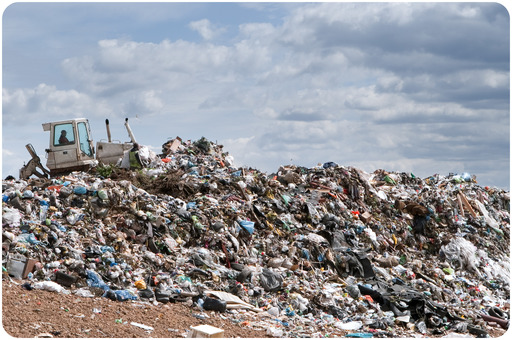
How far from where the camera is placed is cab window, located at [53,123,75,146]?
14391mm

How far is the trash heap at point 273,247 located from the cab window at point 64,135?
6.18ft

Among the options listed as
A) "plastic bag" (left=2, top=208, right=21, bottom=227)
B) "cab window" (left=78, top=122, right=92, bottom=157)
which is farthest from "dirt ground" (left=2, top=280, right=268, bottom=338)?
"cab window" (left=78, top=122, right=92, bottom=157)

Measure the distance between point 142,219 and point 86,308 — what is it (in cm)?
295

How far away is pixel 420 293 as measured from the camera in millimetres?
9898

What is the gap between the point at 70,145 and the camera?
14414mm

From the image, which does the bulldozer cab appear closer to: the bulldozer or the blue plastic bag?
the bulldozer

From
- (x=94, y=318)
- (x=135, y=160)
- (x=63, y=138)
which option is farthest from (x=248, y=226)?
(x=63, y=138)

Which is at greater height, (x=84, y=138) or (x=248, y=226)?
(x=84, y=138)

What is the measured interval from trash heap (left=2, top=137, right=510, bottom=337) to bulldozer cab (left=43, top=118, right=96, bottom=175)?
5.15 ft

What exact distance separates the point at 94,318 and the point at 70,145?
819 cm

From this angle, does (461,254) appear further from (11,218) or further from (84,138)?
(84,138)

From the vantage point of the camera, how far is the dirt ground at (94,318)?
265 inches

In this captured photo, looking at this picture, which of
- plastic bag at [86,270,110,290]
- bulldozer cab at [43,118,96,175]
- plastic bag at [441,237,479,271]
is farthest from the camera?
bulldozer cab at [43,118,96,175]

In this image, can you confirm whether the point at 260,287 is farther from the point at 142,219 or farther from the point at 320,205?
the point at 320,205
